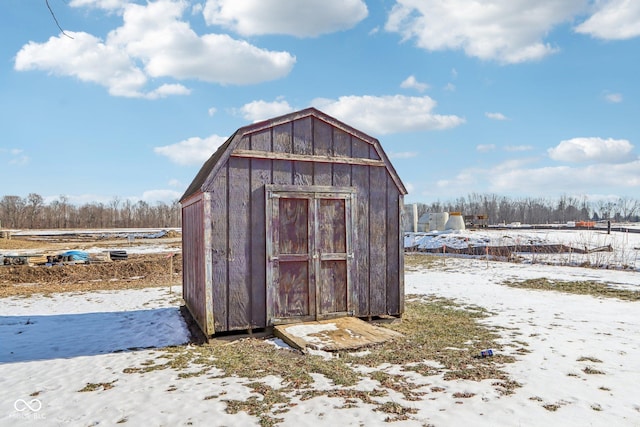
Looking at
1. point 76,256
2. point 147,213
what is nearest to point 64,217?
point 147,213

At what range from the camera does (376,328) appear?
739 cm

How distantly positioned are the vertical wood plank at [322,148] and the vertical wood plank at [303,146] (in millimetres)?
77

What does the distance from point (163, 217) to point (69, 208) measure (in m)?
18.4

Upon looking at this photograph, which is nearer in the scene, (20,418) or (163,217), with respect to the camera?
(20,418)

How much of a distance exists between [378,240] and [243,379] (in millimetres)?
3851

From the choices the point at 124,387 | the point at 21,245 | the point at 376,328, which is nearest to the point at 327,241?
the point at 376,328

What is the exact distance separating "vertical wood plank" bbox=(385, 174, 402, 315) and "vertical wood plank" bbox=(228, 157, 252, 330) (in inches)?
107

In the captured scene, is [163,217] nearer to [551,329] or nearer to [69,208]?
[69,208]

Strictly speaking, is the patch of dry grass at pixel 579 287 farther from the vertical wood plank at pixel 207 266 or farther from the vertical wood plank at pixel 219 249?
the vertical wood plank at pixel 207 266

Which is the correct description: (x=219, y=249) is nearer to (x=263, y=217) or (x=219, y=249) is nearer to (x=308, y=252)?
(x=263, y=217)

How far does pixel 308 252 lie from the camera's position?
758 cm

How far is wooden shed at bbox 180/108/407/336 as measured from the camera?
276 inches

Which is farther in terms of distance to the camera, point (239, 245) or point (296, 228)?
point (296, 228)

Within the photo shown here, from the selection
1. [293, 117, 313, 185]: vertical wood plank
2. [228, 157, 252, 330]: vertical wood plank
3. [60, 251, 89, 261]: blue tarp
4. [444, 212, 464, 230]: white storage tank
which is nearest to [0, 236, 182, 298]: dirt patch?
[60, 251, 89, 261]: blue tarp
